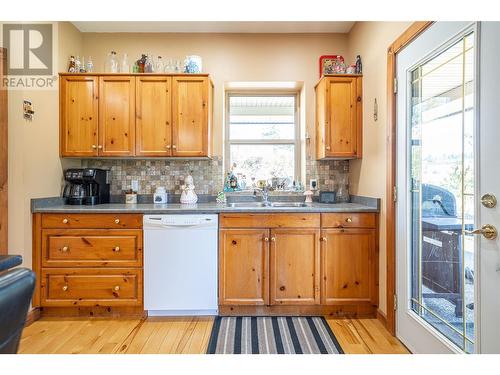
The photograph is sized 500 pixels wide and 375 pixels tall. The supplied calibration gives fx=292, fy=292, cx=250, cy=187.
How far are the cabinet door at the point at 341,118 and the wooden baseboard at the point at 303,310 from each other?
1395 millimetres

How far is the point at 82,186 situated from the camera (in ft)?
9.22

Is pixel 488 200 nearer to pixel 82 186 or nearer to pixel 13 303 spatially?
pixel 13 303

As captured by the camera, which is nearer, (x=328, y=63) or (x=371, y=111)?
(x=371, y=111)

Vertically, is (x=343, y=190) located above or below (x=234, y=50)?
below

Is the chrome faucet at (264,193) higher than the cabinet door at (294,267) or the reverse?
higher

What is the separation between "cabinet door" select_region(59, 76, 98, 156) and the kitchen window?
4.52 ft

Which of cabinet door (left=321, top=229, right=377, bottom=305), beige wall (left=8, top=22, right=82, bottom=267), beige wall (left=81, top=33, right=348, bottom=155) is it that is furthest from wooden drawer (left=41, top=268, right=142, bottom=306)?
beige wall (left=81, top=33, right=348, bottom=155)

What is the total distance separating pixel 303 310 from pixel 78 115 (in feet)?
9.09

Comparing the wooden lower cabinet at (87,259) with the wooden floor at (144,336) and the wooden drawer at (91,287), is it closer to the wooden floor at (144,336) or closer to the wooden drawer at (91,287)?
the wooden drawer at (91,287)

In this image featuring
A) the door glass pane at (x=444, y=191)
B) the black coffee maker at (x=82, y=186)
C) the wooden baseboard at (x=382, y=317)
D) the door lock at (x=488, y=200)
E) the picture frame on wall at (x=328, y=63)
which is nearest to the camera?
the door lock at (x=488, y=200)

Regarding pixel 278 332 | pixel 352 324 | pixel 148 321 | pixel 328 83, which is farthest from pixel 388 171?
pixel 148 321

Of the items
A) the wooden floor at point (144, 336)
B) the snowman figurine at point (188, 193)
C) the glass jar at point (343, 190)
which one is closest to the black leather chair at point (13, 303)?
the wooden floor at point (144, 336)

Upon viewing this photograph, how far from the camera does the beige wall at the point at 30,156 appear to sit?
92.8 inches

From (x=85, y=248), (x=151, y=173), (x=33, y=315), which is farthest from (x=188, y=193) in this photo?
(x=33, y=315)
